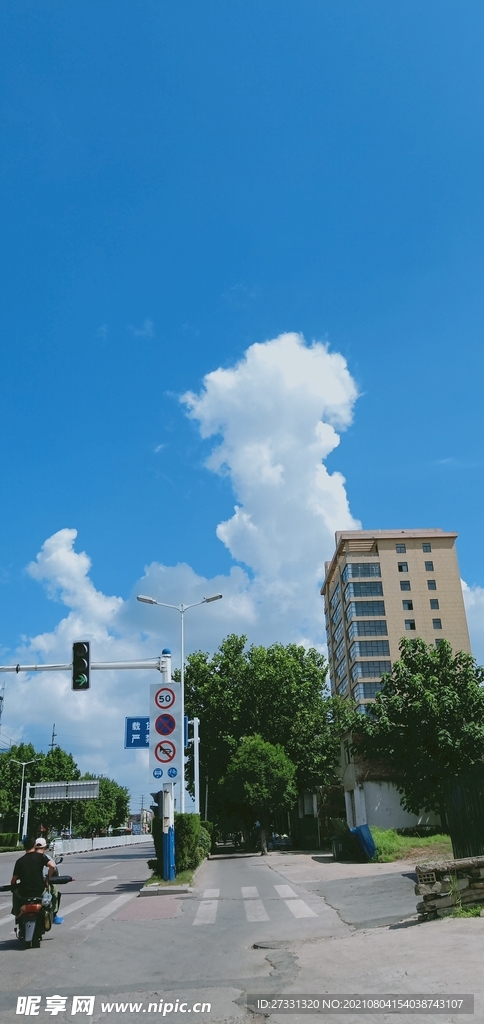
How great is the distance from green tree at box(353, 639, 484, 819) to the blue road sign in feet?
42.9

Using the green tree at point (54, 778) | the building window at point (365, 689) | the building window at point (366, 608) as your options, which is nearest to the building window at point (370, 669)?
the building window at point (365, 689)

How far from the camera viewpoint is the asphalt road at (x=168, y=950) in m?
6.94

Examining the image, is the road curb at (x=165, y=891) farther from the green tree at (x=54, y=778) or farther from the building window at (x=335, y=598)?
the building window at (x=335, y=598)

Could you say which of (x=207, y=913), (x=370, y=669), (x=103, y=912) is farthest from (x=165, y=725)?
(x=370, y=669)

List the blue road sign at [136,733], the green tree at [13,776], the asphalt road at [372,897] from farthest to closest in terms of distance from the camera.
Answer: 1. the green tree at [13,776]
2. the blue road sign at [136,733]
3. the asphalt road at [372,897]

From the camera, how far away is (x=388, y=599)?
260 ft

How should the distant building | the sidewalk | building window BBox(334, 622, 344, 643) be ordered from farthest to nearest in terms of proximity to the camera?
building window BBox(334, 622, 344, 643), the distant building, the sidewalk

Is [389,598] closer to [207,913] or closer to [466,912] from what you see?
[207,913]

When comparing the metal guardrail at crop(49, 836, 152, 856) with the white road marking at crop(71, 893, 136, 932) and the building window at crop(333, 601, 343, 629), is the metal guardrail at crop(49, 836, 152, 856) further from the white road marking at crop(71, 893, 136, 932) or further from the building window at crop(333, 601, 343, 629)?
the building window at crop(333, 601, 343, 629)

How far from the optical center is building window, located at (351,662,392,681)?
Answer: 75.6m

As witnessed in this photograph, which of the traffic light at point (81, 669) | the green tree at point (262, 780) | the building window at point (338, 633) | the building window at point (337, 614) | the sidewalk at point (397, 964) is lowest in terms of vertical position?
the sidewalk at point (397, 964)

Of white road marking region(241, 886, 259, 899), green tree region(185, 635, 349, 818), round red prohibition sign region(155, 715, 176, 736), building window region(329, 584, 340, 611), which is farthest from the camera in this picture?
building window region(329, 584, 340, 611)

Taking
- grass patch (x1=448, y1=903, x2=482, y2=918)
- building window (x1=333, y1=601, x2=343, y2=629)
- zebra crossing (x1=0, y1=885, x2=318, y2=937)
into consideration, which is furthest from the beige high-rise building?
grass patch (x1=448, y1=903, x2=482, y2=918)

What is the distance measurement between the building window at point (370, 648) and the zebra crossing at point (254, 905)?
5909cm
